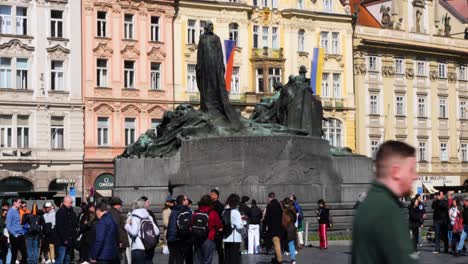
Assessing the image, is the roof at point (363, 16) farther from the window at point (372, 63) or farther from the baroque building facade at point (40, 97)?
the baroque building facade at point (40, 97)

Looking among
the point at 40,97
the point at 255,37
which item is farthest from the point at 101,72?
the point at 255,37

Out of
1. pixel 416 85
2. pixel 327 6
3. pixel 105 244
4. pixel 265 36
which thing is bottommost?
pixel 105 244

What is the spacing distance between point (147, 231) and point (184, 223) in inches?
55.8

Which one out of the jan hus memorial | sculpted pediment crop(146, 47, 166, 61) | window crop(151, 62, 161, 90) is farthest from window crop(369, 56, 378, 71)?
the jan hus memorial

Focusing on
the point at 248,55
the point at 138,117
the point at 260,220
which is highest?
the point at 248,55

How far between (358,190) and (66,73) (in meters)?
29.3

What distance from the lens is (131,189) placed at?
2525 centimetres

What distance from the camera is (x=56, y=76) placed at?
2101 inches

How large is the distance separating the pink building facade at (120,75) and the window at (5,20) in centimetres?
424

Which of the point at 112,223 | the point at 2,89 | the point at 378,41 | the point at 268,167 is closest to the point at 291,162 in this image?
the point at 268,167

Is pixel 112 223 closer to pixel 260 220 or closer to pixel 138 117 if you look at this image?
pixel 260 220

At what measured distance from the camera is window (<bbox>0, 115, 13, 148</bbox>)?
50.9 metres

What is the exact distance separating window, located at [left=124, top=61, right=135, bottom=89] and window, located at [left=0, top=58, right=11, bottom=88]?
7018mm

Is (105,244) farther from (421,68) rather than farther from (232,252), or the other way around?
(421,68)
